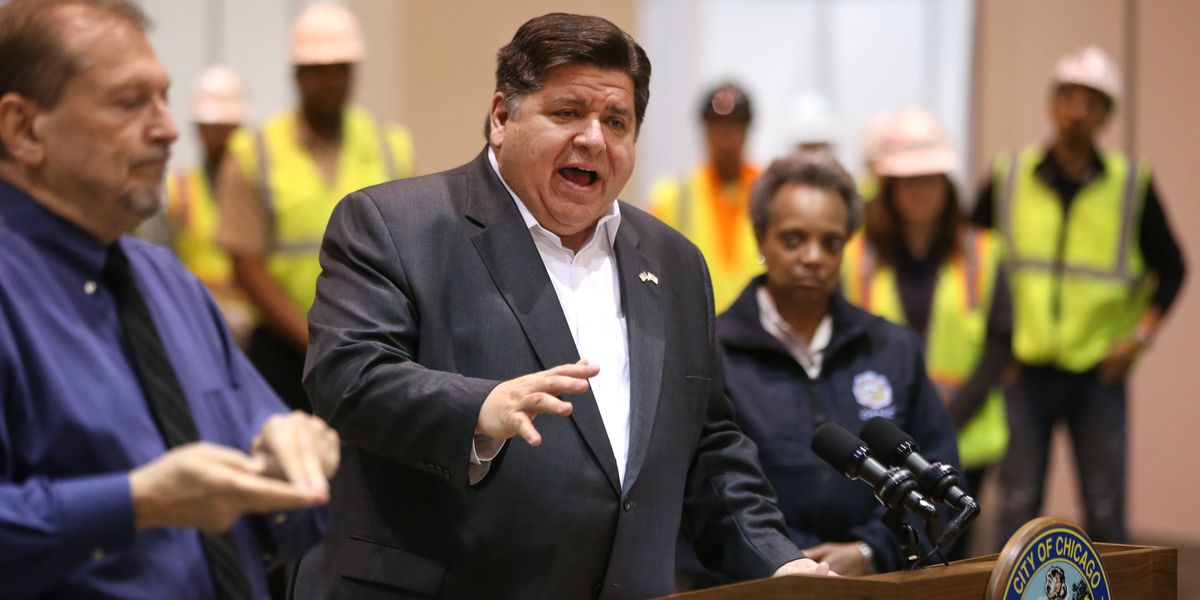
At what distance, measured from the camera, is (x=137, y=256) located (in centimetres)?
215

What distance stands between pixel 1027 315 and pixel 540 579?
347 centimetres

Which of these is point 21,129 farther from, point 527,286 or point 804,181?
point 804,181

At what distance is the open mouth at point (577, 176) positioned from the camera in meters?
2.58

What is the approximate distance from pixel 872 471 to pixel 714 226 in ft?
10.8

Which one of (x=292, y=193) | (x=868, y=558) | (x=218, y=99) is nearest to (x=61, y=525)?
(x=868, y=558)

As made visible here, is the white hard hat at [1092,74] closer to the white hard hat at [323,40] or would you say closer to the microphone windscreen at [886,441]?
the white hard hat at [323,40]

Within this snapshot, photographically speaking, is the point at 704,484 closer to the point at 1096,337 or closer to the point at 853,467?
the point at 853,467

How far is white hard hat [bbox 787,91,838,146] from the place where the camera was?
7.76m

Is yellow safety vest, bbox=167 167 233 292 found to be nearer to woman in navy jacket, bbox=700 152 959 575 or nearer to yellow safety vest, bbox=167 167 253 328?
yellow safety vest, bbox=167 167 253 328

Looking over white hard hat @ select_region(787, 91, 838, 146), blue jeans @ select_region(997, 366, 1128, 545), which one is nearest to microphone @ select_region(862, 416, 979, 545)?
blue jeans @ select_region(997, 366, 1128, 545)

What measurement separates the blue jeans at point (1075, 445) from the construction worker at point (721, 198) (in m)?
1.09

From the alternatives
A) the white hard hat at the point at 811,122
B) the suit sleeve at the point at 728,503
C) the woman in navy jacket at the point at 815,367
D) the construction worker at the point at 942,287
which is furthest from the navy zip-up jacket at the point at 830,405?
the white hard hat at the point at 811,122

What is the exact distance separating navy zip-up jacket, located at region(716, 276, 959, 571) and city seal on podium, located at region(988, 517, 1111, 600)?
2.66 feet

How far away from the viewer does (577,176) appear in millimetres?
2584
